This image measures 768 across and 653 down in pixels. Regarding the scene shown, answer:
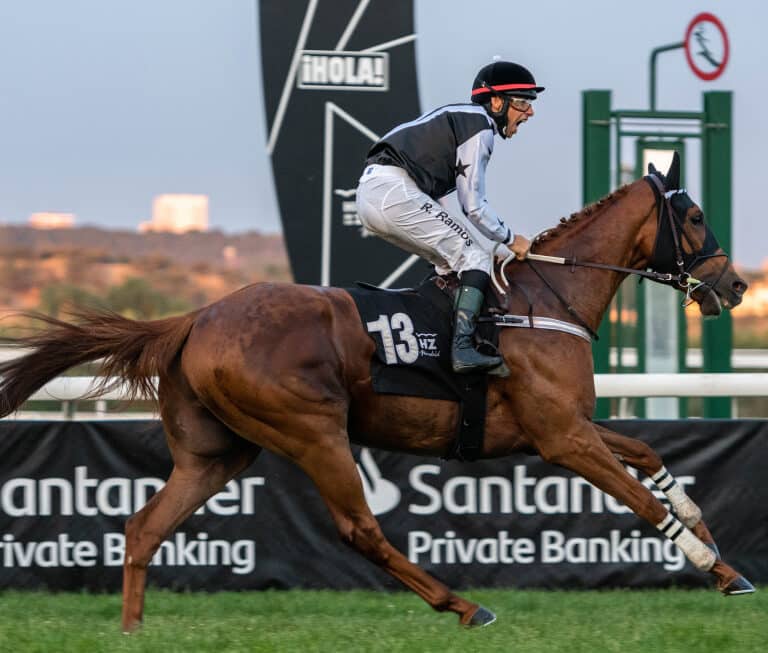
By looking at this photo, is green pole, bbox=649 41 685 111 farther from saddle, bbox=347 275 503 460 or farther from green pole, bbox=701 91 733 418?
saddle, bbox=347 275 503 460

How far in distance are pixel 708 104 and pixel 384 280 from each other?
7.76 feet

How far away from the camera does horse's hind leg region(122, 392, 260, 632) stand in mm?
5207

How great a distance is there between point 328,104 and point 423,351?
10.4ft

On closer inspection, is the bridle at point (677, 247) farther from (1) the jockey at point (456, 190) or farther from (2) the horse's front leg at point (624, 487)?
(2) the horse's front leg at point (624, 487)

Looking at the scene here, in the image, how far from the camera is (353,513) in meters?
5.13

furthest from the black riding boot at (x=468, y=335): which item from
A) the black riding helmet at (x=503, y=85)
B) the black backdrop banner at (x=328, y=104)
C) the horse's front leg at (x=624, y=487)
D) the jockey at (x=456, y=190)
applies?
the black backdrop banner at (x=328, y=104)

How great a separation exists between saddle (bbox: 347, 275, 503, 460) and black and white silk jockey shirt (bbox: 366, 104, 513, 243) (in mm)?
357

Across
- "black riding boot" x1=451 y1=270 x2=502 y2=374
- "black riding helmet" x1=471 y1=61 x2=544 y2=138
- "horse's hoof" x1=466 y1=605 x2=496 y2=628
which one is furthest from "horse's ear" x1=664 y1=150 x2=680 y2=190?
"horse's hoof" x1=466 y1=605 x2=496 y2=628

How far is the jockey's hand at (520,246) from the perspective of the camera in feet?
18.1

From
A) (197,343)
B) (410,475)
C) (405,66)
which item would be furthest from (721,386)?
(197,343)

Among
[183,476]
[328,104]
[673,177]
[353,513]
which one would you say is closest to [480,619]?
[353,513]

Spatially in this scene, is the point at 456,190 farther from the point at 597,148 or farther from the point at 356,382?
the point at 597,148

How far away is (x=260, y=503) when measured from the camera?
6.67 meters

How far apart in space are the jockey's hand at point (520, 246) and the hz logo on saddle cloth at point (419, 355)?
0.37 meters
